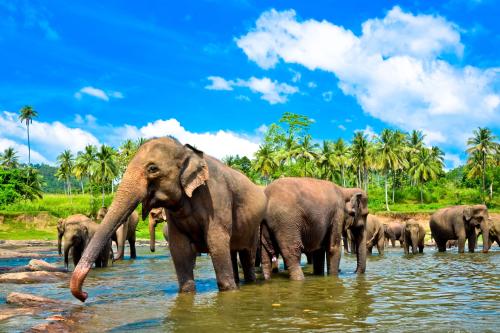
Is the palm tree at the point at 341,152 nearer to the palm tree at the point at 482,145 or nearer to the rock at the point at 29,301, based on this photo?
the palm tree at the point at 482,145

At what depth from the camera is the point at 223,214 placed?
8.20 m

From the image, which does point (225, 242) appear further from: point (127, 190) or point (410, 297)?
point (410, 297)

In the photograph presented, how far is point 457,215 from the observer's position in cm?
2480

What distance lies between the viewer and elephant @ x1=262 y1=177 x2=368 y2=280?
1034 cm

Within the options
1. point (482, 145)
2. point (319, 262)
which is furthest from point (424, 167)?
point (319, 262)

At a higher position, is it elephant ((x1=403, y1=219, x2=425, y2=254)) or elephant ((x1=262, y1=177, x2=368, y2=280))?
elephant ((x1=262, y1=177, x2=368, y2=280))

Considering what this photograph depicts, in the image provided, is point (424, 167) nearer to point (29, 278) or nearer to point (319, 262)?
point (319, 262)

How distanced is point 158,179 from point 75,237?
9.90 metres

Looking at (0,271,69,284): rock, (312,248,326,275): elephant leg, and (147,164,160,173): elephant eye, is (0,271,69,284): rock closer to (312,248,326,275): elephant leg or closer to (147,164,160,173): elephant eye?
(312,248,326,275): elephant leg

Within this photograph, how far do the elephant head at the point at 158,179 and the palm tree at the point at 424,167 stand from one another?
77.9m

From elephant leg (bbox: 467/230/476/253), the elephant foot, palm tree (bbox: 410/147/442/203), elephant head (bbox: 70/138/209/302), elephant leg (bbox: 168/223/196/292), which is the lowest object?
elephant leg (bbox: 467/230/476/253)

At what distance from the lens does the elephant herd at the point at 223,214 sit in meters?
7.10

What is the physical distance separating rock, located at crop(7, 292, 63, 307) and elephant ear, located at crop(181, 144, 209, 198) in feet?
8.47

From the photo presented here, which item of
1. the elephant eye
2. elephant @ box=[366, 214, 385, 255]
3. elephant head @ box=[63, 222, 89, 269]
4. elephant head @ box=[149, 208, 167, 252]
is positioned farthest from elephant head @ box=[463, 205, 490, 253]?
the elephant eye
